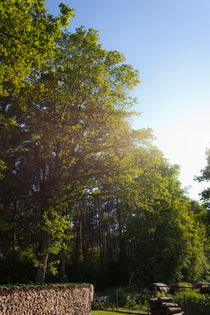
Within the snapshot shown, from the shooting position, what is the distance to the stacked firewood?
456 inches

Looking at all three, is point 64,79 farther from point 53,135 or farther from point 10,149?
point 10,149

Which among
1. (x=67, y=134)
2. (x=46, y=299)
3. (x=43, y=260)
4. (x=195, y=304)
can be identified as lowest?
(x=195, y=304)

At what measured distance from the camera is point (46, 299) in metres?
10.3

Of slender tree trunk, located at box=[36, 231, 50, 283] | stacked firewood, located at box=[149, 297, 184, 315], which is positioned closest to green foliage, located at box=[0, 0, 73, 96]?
slender tree trunk, located at box=[36, 231, 50, 283]

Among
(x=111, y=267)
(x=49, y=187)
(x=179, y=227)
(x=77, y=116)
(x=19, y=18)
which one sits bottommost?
(x=111, y=267)

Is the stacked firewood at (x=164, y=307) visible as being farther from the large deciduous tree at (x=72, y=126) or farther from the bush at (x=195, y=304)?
the large deciduous tree at (x=72, y=126)

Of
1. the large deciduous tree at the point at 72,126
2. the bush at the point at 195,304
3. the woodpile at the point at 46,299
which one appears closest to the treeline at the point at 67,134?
the large deciduous tree at the point at 72,126

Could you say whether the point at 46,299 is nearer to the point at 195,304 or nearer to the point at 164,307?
the point at 164,307

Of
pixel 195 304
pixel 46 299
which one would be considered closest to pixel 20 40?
pixel 46 299

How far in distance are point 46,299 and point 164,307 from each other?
→ 20.7 ft

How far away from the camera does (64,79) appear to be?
47.5 feet

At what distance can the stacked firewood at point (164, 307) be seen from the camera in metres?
11.6

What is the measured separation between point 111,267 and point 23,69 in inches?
1288

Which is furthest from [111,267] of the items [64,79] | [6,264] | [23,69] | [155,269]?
[23,69]
